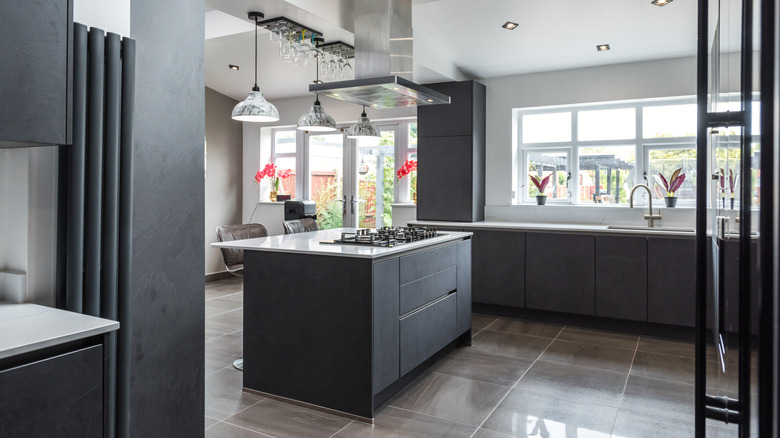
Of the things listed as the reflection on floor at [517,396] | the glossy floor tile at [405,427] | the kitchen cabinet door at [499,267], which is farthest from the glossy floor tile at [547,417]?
the kitchen cabinet door at [499,267]

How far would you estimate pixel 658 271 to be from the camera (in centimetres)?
416

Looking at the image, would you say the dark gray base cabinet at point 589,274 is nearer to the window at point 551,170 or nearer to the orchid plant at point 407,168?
the window at point 551,170

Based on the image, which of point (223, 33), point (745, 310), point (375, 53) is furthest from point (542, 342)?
point (223, 33)

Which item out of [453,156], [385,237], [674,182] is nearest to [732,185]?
[385,237]

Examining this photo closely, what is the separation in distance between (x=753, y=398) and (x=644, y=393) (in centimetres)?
280

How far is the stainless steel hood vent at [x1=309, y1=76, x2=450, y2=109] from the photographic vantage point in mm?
3051

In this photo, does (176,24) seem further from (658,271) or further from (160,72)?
(658,271)

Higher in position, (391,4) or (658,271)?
(391,4)

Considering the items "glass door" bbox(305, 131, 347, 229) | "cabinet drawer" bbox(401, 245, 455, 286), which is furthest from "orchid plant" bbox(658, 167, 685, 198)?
"glass door" bbox(305, 131, 347, 229)

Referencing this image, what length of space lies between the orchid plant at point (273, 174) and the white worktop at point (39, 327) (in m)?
5.51

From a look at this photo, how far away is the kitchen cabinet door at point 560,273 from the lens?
4445mm

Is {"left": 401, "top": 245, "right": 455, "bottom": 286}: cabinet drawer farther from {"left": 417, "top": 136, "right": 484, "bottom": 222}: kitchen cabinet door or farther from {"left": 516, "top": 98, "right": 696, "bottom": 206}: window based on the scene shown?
{"left": 516, "top": 98, "right": 696, "bottom": 206}: window

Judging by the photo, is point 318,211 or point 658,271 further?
point 318,211

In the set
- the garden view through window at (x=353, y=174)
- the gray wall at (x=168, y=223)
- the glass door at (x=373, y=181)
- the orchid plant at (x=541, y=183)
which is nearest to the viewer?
the gray wall at (x=168, y=223)
